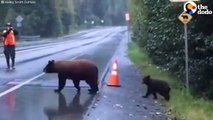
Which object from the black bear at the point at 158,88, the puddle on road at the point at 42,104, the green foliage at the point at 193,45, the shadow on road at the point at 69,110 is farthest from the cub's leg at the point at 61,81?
the green foliage at the point at 193,45

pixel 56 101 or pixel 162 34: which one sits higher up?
pixel 162 34

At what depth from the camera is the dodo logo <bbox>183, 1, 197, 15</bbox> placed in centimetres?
1320

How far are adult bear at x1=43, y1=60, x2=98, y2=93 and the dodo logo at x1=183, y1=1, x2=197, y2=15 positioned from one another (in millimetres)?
3231

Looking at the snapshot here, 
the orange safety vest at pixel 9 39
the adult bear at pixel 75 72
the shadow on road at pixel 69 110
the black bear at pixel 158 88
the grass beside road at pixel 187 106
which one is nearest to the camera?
the shadow on road at pixel 69 110

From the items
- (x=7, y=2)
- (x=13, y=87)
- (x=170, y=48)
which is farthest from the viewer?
(x=7, y=2)

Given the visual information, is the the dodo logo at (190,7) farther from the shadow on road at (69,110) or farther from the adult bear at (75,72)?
the shadow on road at (69,110)

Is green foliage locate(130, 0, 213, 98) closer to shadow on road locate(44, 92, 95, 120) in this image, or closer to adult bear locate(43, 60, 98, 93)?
adult bear locate(43, 60, 98, 93)

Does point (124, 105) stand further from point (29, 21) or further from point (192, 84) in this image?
point (29, 21)

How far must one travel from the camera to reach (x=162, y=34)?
17422 mm

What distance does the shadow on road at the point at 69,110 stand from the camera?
35.0 ft

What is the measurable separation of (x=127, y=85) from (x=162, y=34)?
209cm

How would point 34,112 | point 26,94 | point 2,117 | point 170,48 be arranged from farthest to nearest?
point 170,48 → point 26,94 → point 34,112 → point 2,117

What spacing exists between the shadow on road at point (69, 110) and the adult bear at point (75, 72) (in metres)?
1.11

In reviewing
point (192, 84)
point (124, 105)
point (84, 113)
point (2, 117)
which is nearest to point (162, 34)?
point (192, 84)
